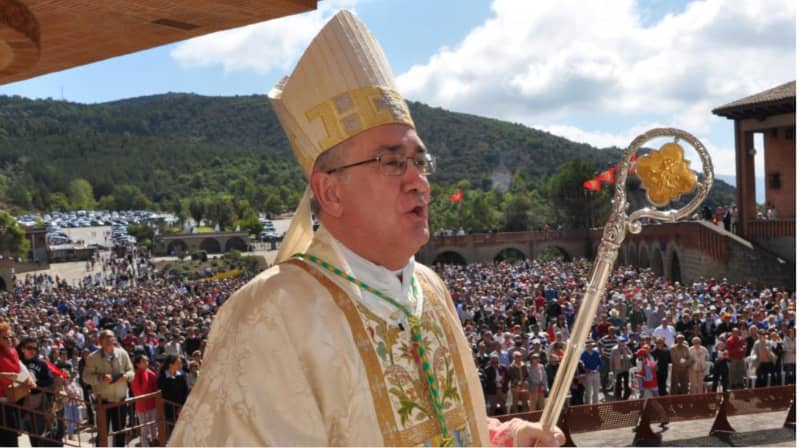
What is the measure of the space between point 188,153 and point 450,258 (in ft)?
332

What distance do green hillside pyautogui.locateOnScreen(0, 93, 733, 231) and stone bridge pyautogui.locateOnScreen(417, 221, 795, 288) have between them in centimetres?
4787

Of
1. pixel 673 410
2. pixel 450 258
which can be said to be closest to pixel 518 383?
pixel 673 410

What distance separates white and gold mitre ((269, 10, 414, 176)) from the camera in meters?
2.47

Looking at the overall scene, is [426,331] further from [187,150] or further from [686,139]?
[187,150]

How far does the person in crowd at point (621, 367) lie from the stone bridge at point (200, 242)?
89708mm

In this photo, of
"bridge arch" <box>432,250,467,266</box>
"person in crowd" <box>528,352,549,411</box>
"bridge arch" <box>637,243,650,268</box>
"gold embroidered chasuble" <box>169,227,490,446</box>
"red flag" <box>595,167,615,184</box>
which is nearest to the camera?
"gold embroidered chasuble" <box>169,227,490,446</box>

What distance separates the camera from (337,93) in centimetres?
250

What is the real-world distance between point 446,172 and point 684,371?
6228 inches

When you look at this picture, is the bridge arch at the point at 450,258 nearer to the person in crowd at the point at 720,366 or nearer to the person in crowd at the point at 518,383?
the person in crowd at the point at 720,366

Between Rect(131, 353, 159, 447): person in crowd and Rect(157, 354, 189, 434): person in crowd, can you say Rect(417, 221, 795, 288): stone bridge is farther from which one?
Rect(131, 353, 159, 447): person in crowd

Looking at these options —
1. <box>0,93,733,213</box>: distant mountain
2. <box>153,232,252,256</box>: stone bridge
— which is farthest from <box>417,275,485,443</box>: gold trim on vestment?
<box>0,93,733,213</box>: distant mountain

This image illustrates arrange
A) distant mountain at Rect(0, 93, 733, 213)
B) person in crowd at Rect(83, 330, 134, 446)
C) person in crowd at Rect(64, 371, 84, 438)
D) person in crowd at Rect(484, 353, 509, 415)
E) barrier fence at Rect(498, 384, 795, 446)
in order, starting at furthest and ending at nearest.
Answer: distant mountain at Rect(0, 93, 733, 213) < person in crowd at Rect(484, 353, 509, 415) < barrier fence at Rect(498, 384, 795, 446) < person in crowd at Rect(64, 371, 84, 438) < person in crowd at Rect(83, 330, 134, 446)

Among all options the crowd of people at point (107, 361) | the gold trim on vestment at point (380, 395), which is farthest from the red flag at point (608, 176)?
the crowd of people at point (107, 361)

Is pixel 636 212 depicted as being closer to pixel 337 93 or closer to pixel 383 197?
pixel 383 197
